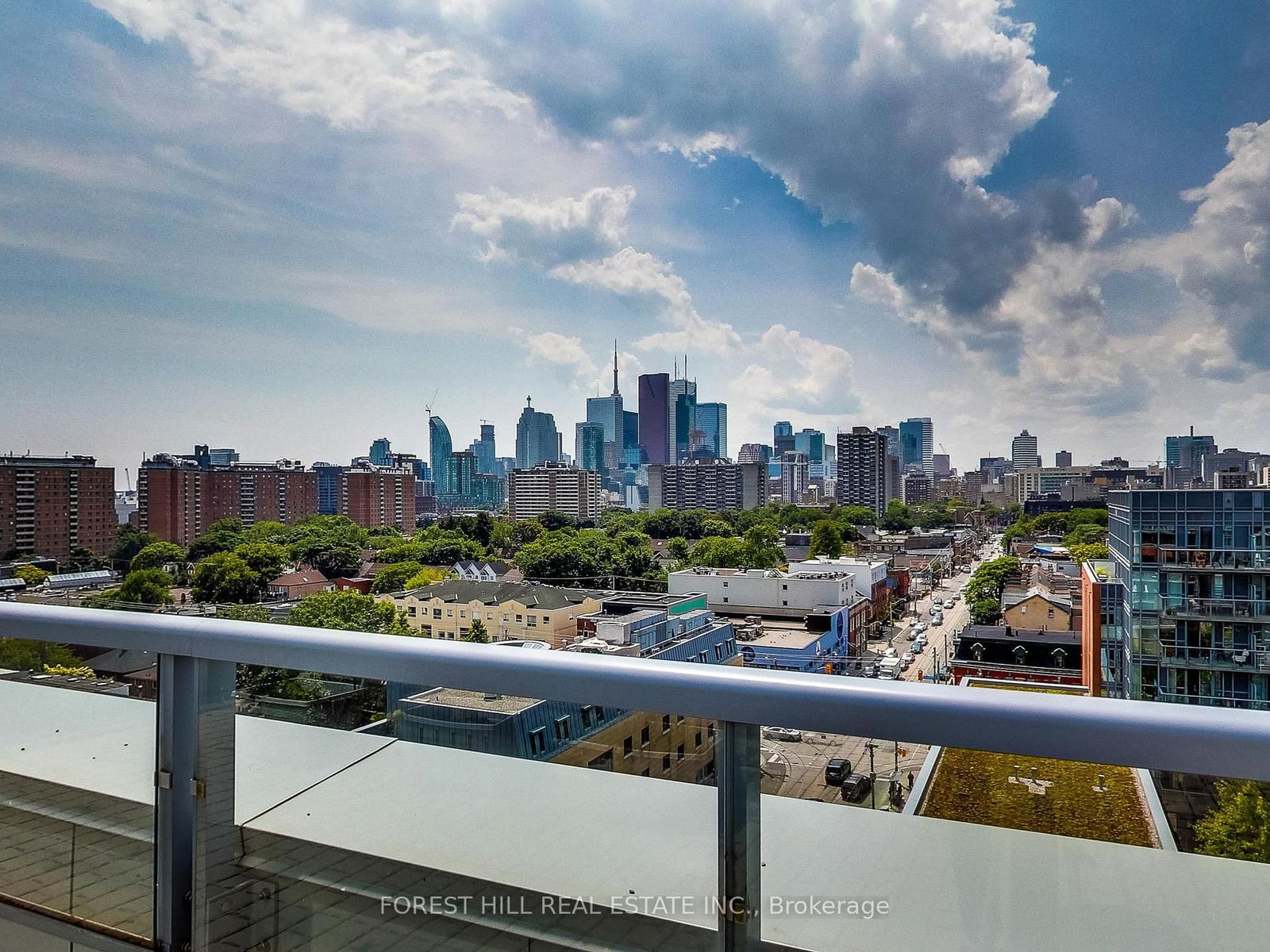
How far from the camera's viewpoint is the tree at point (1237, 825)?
0.35m

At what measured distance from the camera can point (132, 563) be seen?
10.3 meters

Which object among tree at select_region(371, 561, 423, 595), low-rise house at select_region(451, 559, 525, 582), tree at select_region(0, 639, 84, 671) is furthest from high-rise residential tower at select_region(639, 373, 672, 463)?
tree at select_region(0, 639, 84, 671)

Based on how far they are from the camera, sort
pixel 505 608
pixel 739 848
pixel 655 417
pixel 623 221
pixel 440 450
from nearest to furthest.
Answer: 1. pixel 739 848
2. pixel 505 608
3. pixel 623 221
4. pixel 655 417
5. pixel 440 450

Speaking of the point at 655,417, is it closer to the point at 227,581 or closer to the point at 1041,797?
the point at 227,581

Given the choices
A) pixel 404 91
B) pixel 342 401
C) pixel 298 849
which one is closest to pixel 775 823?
pixel 298 849

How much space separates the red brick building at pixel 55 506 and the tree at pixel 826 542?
1153 cm

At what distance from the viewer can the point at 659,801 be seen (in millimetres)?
490

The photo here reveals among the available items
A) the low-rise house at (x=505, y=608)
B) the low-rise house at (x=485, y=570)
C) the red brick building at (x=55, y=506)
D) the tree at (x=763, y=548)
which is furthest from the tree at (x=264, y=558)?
the tree at (x=763, y=548)

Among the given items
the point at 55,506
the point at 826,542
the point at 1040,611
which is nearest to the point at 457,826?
the point at 1040,611

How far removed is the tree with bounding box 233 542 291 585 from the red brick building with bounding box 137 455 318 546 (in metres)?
3.70

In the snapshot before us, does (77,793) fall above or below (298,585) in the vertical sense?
above

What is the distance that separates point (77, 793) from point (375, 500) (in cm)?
1903

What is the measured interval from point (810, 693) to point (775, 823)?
0.11m

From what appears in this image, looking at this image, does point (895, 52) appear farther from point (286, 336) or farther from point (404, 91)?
point (286, 336)
